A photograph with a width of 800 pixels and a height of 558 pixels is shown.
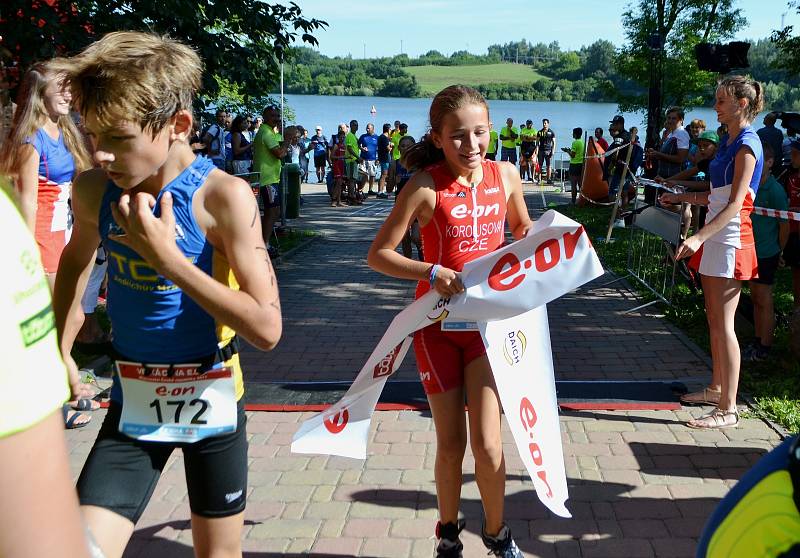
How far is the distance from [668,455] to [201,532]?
3159 millimetres

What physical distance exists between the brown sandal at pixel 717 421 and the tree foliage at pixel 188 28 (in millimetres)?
6124

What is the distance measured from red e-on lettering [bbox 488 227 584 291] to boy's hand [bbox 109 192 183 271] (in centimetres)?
152

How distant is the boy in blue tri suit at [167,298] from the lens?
2166mm

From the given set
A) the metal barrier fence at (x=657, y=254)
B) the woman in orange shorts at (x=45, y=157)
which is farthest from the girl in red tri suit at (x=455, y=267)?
the metal barrier fence at (x=657, y=254)

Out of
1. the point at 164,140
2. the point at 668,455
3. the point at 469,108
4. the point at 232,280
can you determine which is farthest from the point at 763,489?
the point at 668,455

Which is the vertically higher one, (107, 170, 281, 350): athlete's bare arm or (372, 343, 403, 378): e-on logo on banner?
(107, 170, 281, 350): athlete's bare arm

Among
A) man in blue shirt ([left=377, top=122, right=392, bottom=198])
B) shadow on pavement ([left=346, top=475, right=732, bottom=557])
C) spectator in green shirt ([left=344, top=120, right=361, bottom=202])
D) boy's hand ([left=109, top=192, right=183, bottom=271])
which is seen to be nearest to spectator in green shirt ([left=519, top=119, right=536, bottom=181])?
man in blue shirt ([left=377, top=122, right=392, bottom=198])

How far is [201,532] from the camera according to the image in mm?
2395

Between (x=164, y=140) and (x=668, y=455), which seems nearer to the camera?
(x=164, y=140)

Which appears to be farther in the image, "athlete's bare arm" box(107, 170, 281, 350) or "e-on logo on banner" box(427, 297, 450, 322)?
"e-on logo on banner" box(427, 297, 450, 322)

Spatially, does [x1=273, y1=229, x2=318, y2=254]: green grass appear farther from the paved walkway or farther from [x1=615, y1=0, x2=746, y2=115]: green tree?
[x1=615, y1=0, x2=746, y2=115]: green tree

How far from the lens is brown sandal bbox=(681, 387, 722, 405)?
543 cm

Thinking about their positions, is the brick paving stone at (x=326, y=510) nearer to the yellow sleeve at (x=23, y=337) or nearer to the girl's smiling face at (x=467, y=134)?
the girl's smiling face at (x=467, y=134)

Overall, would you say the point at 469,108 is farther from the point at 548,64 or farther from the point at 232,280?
the point at 548,64
